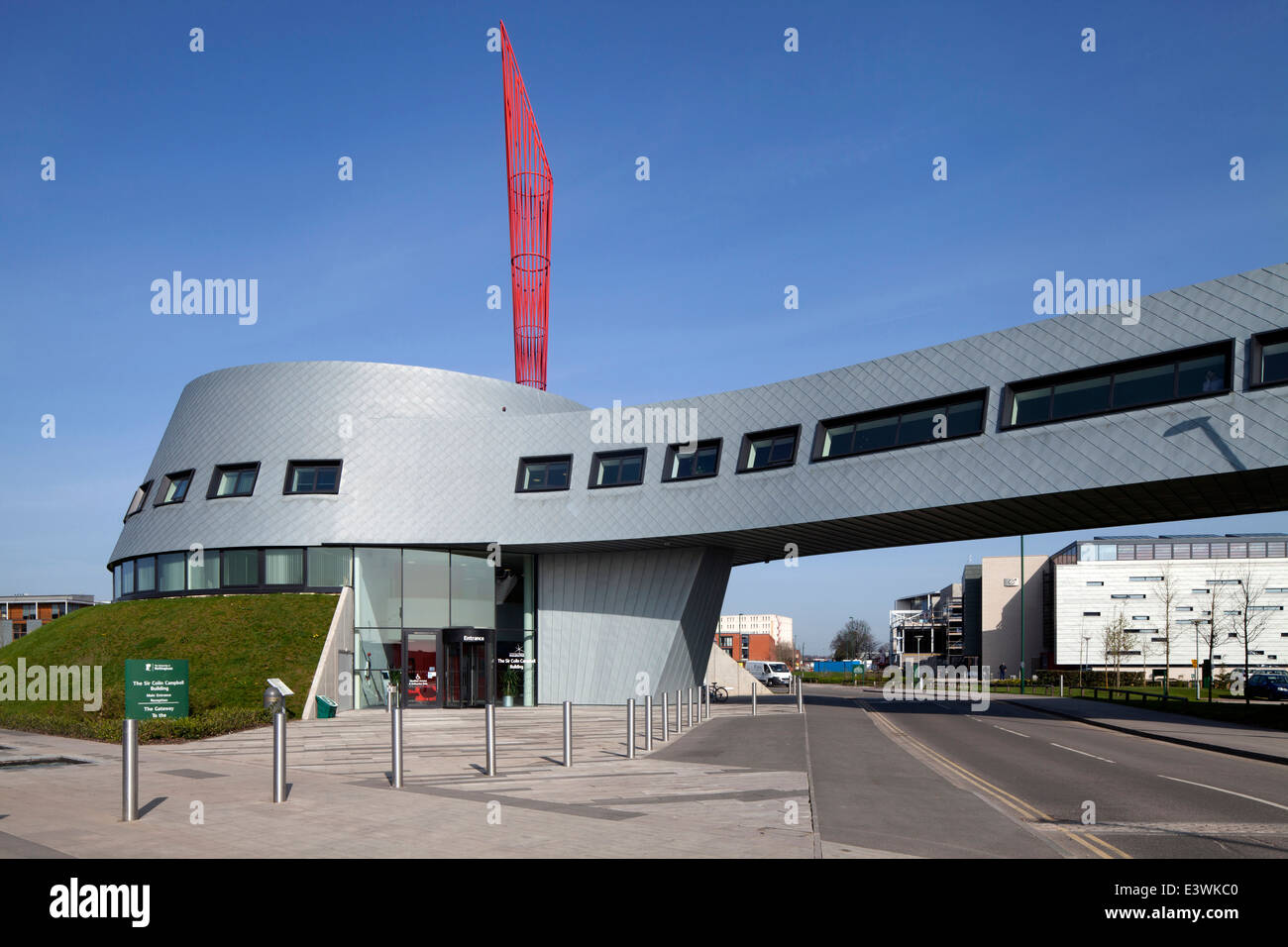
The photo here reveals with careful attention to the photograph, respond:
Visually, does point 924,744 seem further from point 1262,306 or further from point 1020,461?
point 1262,306

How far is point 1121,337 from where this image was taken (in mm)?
23469

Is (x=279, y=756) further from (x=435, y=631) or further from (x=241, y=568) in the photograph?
(x=241, y=568)

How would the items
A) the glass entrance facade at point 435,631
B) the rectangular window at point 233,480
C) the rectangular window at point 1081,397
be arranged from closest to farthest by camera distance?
the rectangular window at point 1081,397, the glass entrance facade at point 435,631, the rectangular window at point 233,480

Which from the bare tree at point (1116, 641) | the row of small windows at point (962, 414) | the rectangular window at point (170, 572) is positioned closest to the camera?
the row of small windows at point (962, 414)

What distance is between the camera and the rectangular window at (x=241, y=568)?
34.7 meters

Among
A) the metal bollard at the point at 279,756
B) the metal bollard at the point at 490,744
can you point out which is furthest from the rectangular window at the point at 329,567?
the metal bollard at the point at 279,756

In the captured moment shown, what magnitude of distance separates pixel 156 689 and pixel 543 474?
1604 centimetres

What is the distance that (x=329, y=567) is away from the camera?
34.5 meters

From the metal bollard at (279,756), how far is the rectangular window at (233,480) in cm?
2472

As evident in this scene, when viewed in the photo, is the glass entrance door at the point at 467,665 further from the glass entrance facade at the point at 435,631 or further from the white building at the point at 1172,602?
the white building at the point at 1172,602

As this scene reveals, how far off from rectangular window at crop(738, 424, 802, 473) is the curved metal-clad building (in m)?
0.09

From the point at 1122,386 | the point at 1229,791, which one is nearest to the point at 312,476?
the point at 1122,386
